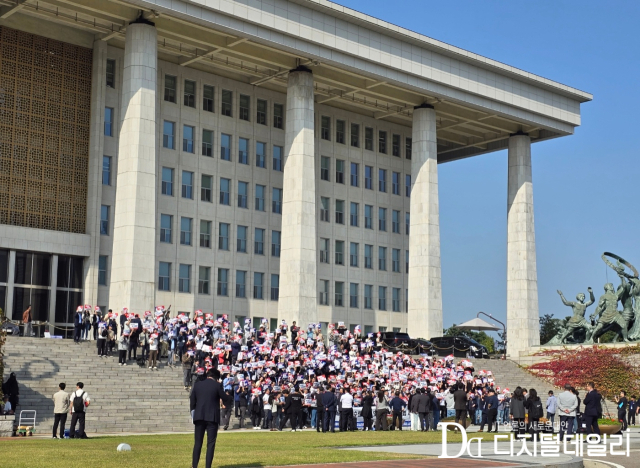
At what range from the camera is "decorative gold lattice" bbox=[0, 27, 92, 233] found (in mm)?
52375

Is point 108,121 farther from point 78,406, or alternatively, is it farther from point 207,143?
point 78,406

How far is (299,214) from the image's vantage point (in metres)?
56.2

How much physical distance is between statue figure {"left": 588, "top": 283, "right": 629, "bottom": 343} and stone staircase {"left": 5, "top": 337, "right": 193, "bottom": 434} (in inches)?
1278

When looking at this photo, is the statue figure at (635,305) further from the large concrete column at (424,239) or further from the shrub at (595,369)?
the large concrete column at (424,239)

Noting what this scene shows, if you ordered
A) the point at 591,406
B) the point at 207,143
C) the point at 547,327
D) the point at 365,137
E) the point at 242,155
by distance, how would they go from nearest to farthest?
1. the point at 591,406
2. the point at 207,143
3. the point at 242,155
4. the point at 365,137
5. the point at 547,327

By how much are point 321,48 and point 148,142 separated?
1239cm

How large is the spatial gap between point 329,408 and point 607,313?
114 feet

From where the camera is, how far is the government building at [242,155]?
170ft

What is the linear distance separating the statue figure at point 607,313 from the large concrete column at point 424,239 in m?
10.1

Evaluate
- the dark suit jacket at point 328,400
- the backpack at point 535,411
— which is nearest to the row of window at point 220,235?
A: the dark suit jacket at point 328,400

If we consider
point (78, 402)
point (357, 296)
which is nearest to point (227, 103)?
point (357, 296)

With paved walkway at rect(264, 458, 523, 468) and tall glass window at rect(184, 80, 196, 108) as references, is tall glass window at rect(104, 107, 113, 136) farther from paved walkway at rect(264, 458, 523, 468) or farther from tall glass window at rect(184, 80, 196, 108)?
paved walkway at rect(264, 458, 523, 468)

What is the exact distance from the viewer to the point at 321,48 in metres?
56.4

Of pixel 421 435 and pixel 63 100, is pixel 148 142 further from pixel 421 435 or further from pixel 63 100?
pixel 421 435
